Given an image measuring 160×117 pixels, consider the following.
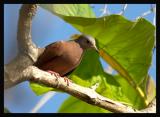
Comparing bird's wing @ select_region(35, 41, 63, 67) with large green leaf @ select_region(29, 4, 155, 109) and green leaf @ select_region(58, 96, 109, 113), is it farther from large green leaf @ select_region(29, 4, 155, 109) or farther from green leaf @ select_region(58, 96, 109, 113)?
green leaf @ select_region(58, 96, 109, 113)

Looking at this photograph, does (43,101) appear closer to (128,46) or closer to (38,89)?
(38,89)

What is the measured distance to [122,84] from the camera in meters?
3.51

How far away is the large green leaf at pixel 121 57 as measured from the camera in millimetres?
3193

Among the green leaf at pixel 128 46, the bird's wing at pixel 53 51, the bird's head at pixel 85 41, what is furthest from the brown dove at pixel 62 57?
the green leaf at pixel 128 46

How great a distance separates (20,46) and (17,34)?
2.3 inches

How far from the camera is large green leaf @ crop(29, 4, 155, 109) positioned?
3193mm

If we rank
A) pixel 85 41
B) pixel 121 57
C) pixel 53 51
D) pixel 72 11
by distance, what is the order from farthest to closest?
pixel 85 41 → pixel 53 51 → pixel 121 57 → pixel 72 11

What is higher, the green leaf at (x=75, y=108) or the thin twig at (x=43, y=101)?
the thin twig at (x=43, y=101)

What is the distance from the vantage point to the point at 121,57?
3.36 metres

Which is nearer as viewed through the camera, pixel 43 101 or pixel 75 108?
pixel 43 101

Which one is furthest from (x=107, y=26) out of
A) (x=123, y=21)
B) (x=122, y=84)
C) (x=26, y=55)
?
(x=26, y=55)

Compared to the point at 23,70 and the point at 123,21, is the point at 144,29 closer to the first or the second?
the point at 123,21

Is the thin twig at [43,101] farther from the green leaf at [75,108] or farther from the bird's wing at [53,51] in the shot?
the bird's wing at [53,51]

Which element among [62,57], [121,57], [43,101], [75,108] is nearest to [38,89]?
[43,101]
